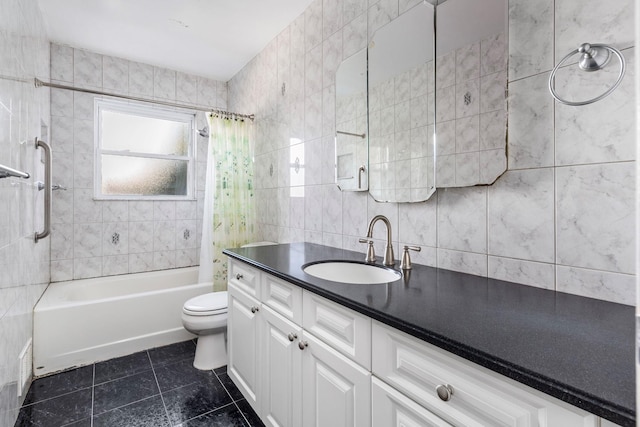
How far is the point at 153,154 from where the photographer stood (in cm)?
333

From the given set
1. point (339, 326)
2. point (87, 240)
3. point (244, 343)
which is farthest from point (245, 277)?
point (87, 240)

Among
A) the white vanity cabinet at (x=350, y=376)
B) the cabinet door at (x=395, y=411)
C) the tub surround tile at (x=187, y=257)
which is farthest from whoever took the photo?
the tub surround tile at (x=187, y=257)

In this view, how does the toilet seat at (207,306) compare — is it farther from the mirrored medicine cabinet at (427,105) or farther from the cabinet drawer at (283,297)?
the mirrored medicine cabinet at (427,105)

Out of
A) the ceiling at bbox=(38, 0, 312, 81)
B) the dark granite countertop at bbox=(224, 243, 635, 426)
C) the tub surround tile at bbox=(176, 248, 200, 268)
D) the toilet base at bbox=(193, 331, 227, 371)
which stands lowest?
the toilet base at bbox=(193, 331, 227, 371)

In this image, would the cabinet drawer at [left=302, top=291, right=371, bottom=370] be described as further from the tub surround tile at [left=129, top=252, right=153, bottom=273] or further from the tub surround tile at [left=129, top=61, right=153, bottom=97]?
the tub surround tile at [left=129, top=61, right=153, bottom=97]

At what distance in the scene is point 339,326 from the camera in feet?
3.59

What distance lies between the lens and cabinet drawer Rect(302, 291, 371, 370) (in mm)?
992

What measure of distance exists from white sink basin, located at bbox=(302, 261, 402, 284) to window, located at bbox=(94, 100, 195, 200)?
7.87 feet

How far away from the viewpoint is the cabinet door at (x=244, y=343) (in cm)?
165

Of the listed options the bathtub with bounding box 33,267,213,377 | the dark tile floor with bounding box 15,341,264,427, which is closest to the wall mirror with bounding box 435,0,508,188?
the dark tile floor with bounding box 15,341,264,427

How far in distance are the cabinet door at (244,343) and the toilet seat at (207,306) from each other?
0.26 m

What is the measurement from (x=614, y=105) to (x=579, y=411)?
0.87 meters

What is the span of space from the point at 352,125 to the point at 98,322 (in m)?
2.34

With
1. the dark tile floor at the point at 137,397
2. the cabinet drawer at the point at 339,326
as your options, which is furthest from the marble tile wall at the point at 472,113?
the dark tile floor at the point at 137,397
